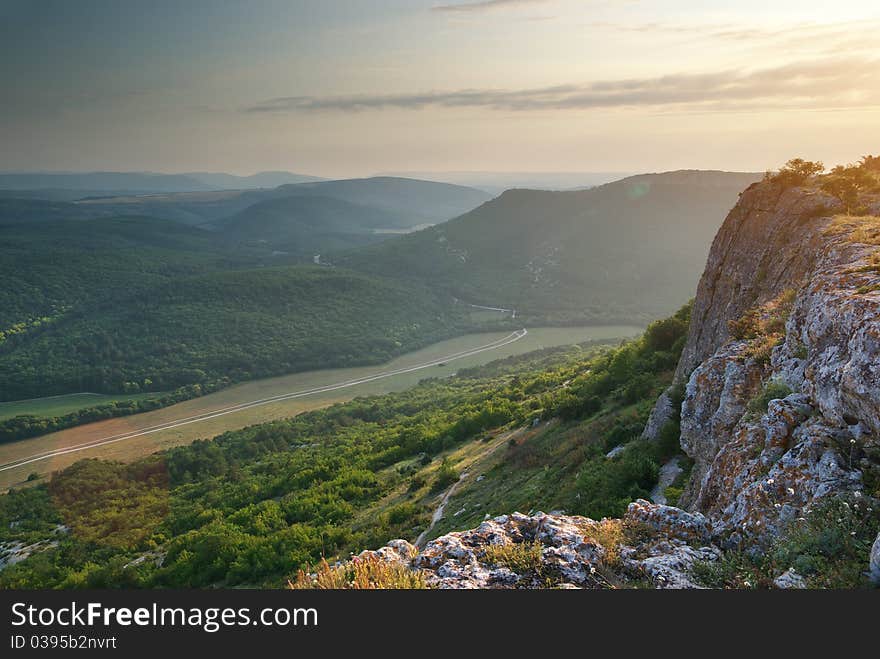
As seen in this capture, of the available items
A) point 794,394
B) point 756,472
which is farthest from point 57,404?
point 794,394

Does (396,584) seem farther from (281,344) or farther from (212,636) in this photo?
(281,344)

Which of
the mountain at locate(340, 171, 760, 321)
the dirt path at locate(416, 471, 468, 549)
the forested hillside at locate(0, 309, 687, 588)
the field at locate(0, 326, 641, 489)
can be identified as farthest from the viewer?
the mountain at locate(340, 171, 760, 321)

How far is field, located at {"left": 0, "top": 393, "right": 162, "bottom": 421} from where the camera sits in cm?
9656

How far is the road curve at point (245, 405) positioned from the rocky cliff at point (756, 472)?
9192 cm

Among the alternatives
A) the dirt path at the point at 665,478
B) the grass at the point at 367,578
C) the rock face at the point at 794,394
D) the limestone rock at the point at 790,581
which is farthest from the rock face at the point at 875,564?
the dirt path at the point at 665,478

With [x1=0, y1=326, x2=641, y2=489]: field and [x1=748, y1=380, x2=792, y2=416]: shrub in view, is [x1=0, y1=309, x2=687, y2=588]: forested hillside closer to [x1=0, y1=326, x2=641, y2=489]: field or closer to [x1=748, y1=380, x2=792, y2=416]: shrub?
[x1=748, y1=380, x2=792, y2=416]: shrub

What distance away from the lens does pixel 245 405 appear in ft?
323

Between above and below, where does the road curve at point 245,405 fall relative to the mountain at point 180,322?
below

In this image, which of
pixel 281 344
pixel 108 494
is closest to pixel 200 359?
pixel 281 344

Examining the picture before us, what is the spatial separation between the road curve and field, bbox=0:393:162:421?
17.6 m

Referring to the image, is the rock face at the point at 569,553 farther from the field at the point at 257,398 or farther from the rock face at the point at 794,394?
the field at the point at 257,398

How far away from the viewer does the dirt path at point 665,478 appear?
11969 millimetres

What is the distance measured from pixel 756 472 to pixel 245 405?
10047 centimetres

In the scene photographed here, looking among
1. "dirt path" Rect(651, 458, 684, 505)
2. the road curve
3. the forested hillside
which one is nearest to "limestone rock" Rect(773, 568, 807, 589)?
"dirt path" Rect(651, 458, 684, 505)
